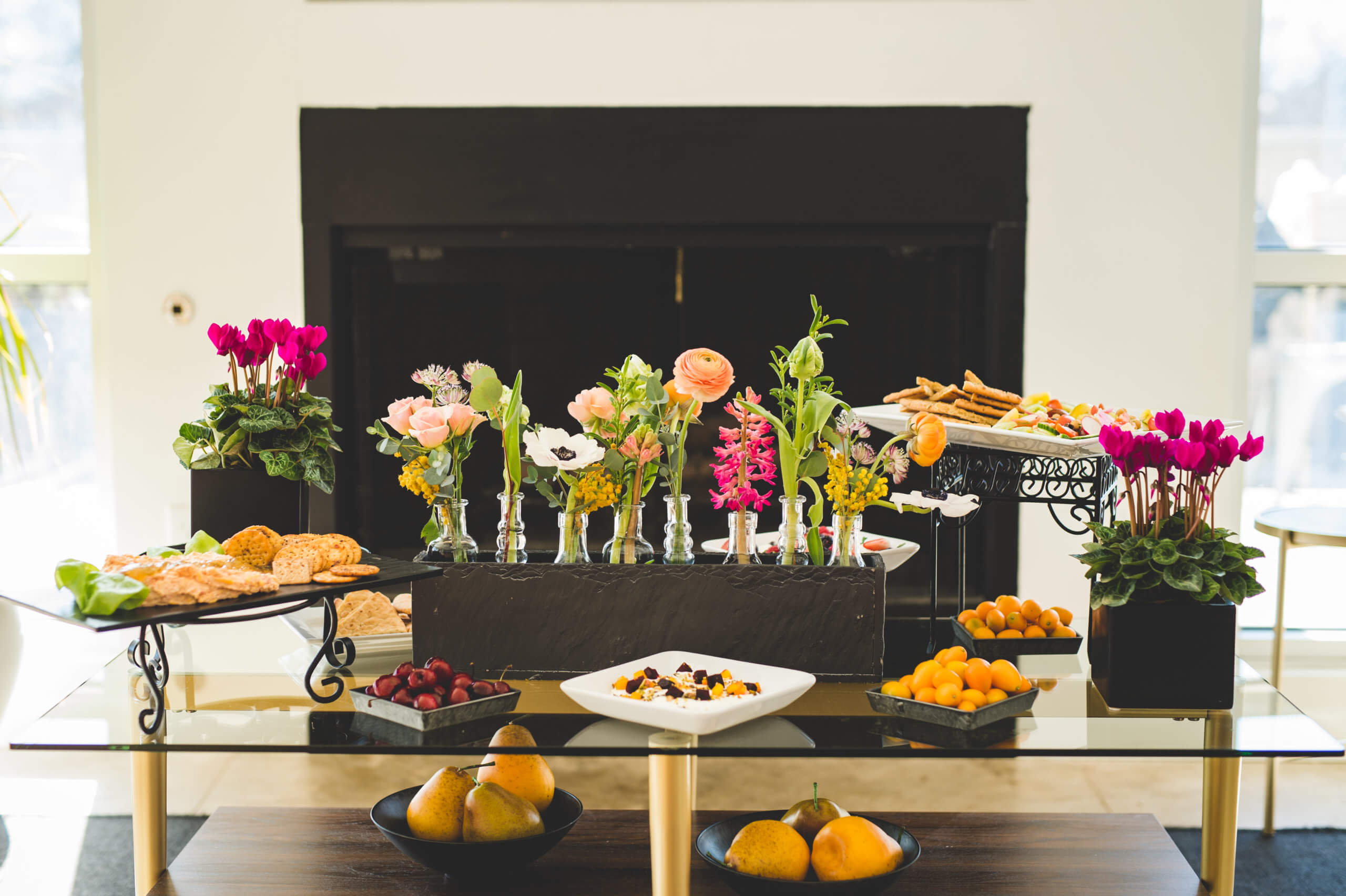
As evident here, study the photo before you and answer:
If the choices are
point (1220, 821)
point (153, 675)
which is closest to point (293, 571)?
point (153, 675)

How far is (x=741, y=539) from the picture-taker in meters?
1.31

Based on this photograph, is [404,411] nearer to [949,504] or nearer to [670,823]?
[670,823]

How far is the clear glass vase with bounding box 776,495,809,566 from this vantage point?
1.31 metres

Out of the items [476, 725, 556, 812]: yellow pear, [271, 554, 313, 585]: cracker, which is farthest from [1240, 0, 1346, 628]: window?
[271, 554, 313, 585]: cracker

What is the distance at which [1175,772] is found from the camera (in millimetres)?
2842

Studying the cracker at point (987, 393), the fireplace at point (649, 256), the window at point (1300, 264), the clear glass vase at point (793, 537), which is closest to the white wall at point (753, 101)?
the fireplace at point (649, 256)

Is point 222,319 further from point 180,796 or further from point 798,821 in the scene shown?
point 798,821

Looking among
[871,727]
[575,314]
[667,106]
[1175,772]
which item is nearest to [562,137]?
[667,106]

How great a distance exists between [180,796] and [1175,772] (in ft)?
8.78

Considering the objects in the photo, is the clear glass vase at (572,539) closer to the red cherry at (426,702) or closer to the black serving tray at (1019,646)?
the red cherry at (426,702)

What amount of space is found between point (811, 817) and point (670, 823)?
31 centimetres

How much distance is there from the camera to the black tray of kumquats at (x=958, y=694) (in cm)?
108

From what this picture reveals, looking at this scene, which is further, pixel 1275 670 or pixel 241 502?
pixel 1275 670

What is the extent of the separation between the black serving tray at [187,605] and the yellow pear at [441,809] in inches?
12.0
